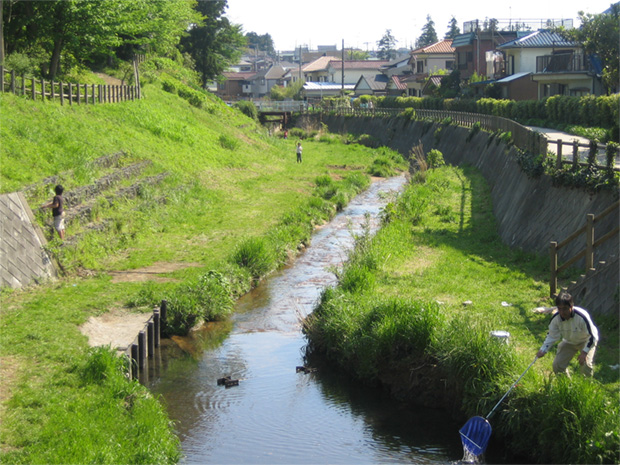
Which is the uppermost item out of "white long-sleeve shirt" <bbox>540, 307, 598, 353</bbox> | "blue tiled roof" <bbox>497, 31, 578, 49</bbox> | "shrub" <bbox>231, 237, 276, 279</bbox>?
"blue tiled roof" <bbox>497, 31, 578, 49</bbox>

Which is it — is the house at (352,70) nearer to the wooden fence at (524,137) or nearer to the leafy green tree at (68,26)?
the wooden fence at (524,137)

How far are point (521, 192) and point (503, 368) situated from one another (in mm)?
13420

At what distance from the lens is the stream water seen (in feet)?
37.3

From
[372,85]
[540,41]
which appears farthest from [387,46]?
[540,41]

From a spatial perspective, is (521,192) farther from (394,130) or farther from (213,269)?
(394,130)

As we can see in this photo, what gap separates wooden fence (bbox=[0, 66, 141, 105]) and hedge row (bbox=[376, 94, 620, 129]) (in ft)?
74.1

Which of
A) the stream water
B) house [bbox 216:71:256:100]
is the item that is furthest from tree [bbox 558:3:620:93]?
house [bbox 216:71:256:100]

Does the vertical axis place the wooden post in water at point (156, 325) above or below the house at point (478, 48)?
below

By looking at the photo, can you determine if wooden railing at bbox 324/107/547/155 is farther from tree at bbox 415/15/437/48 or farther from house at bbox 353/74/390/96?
tree at bbox 415/15/437/48

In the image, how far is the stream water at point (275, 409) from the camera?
11359 mm

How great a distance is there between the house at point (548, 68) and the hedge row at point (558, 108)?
3.99 meters

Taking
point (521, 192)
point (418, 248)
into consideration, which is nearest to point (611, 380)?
point (418, 248)

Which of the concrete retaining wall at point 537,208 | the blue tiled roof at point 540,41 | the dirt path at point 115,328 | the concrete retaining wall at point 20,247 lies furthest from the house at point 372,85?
the dirt path at point 115,328

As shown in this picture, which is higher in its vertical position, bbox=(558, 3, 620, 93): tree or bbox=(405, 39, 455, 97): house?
bbox=(405, 39, 455, 97): house
